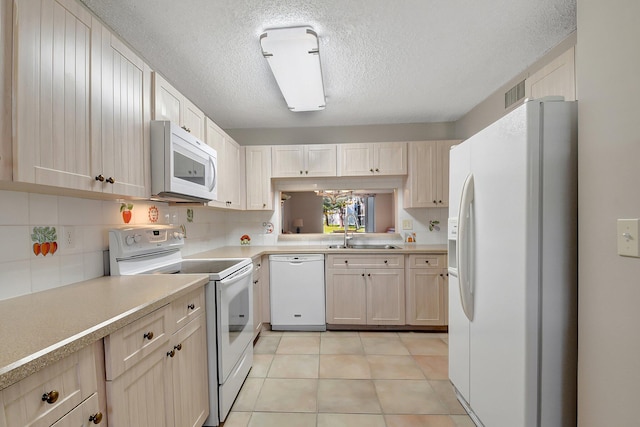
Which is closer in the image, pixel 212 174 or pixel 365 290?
pixel 212 174

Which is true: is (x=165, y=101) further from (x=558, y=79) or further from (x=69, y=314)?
(x=558, y=79)

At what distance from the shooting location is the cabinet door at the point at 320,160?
3336 mm

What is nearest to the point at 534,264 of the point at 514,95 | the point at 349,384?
the point at 349,384

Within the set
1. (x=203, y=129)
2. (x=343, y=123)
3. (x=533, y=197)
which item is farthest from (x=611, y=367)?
(x=343, y=123)

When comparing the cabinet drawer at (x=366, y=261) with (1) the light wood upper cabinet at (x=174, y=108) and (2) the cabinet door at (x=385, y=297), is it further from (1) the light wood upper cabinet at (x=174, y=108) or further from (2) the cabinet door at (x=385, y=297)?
(1) the light wood upper cabinet at (x=174, y=108)

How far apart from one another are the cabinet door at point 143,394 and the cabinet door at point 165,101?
4.47 feet

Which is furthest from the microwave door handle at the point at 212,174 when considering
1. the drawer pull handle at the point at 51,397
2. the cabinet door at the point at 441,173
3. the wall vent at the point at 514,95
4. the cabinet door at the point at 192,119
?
the wall vent at the point at 514,95

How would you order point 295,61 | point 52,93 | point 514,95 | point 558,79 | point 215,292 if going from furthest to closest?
point 514,95 < point 295,61 < point 558,79 < point 215,292 < point 52,93

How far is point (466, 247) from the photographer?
154 centimetres

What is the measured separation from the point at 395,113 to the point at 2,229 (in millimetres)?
3221

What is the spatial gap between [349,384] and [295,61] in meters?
2.40

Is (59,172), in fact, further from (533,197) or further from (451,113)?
(451,113)

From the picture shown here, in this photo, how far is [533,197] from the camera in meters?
1.12

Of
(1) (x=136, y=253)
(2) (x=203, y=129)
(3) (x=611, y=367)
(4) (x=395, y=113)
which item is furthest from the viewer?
(4) (x=395, y=113)
